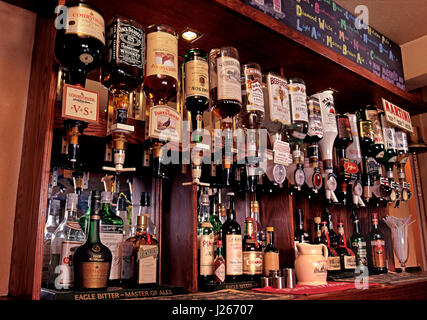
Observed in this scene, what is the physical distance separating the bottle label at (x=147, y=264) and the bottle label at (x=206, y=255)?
22cm

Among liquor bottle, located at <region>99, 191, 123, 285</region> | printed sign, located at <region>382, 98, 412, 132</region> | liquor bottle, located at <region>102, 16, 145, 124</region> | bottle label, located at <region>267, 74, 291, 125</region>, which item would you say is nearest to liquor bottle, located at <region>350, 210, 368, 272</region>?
printed sign, located at <region>382, 98, 412, 132</region>

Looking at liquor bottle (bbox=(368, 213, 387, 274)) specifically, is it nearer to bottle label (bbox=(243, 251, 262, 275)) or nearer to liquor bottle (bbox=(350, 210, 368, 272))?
liquor bottle (bbox=(350, 210, 368, 272))

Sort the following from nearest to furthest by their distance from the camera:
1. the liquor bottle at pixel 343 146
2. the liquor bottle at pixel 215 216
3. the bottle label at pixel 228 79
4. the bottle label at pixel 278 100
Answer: the bottle label at pixel 228 79 → the bottle label at pixel 278 100 → the liquor bottle at pixel 215 216 → the liquor bottle at pixel 343 146

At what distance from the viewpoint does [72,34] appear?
121 centimetres

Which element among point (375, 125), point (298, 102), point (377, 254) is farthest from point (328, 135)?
point (377, 254)

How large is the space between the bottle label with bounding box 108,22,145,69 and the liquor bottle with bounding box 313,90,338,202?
1.13 meters

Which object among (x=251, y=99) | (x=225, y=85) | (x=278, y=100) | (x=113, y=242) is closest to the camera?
(x=113, y=242)

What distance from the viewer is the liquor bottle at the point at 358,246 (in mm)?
2429

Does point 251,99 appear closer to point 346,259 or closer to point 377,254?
point 346,259

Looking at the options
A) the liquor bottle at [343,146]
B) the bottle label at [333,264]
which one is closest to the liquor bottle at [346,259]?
the bottle label at [333,264]

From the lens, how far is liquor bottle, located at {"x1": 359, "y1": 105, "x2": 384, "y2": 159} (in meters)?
2.45

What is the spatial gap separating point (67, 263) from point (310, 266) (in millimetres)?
1068

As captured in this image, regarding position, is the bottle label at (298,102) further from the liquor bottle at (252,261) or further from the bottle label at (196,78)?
the liquor bottle at (252,261)

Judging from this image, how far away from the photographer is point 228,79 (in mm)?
1563
